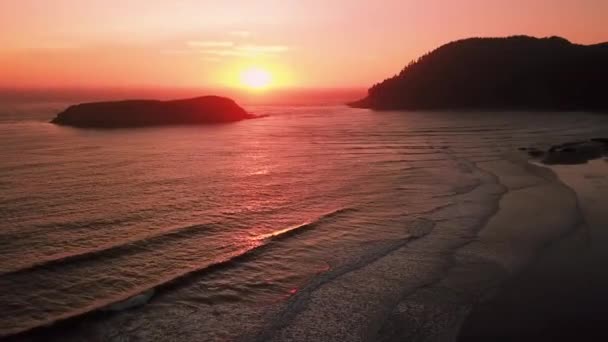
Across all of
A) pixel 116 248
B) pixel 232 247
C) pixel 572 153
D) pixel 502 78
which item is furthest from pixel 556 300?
pixel 502 78

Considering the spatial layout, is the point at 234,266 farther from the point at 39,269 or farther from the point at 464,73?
the point at 464,73

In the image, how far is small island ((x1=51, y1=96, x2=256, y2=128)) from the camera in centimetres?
7881

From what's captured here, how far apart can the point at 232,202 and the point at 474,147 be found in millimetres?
32779

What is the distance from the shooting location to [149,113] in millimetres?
85312

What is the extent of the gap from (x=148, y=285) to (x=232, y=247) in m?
3.66

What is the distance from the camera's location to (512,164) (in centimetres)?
3541

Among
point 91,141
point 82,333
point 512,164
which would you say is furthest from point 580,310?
point 91,141

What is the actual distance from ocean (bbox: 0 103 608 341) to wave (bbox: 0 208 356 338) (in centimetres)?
4

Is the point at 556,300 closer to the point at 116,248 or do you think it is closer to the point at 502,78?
the point at 116,248

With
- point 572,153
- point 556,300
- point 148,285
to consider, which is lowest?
point 556,300

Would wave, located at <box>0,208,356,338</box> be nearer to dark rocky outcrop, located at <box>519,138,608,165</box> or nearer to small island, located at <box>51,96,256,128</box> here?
dark rocky outcrop, located at <box>519,138,608,165</box>

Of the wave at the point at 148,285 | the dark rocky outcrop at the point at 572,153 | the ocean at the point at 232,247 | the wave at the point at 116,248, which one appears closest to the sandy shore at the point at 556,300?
the ocean at the point at 232,247

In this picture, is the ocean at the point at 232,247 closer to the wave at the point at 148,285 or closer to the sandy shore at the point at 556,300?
the wave at the point at 148,285

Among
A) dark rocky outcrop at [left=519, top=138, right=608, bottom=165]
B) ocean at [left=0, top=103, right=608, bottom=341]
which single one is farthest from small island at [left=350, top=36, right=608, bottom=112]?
ocean at [left=0, top=103, right=608, bottom=341]
